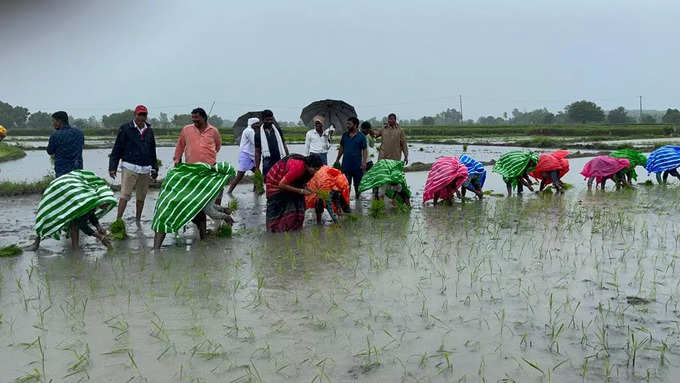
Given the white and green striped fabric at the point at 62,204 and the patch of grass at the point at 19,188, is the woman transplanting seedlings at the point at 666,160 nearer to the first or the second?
the white and green striped fabric at the point at 62,204

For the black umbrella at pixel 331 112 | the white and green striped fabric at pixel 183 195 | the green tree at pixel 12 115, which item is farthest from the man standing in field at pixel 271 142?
the green tree at pixel 12 115

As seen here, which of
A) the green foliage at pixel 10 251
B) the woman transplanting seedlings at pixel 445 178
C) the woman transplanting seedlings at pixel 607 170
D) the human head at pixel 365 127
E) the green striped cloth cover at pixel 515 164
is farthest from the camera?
the woman transplanting seedlings at pixel 607 170

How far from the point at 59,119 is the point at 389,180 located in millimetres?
4433

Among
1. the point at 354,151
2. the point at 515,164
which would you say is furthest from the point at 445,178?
the point at 515,164

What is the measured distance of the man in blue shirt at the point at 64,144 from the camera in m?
7.78

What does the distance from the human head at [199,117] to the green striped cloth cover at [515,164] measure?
208 inches

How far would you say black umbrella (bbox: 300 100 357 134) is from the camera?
40.7 ft

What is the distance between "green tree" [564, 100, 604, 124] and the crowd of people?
223ft

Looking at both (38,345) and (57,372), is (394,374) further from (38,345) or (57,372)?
(38,345)

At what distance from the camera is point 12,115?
65625mm

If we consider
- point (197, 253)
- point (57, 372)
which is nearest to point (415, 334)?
point (57, 372)

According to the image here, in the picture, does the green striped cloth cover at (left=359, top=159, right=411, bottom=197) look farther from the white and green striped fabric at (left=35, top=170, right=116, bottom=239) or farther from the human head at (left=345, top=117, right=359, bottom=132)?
the white and green striped fabric at (left=35, top=170, right=116, bottom=239)

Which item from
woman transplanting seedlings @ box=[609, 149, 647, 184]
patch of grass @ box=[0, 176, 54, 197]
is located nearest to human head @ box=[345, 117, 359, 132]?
woman transplanting seedlings @ box=[609, 149, 647, 184]

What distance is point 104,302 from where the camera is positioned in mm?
5000
